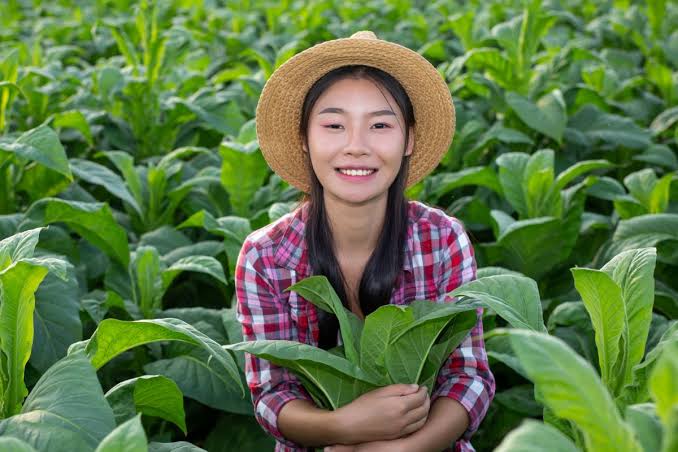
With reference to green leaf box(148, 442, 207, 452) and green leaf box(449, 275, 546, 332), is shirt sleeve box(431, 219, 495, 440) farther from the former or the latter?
green leaf box(148, 442, 207, 452)

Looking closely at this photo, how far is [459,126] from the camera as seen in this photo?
4.59 meters

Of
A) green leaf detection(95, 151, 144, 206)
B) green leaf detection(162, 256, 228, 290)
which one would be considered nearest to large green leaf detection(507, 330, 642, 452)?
green leaf detection(162, 256, 228, 290)

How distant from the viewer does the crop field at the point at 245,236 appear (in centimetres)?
184

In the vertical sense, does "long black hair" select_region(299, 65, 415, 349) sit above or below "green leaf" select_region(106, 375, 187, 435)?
above

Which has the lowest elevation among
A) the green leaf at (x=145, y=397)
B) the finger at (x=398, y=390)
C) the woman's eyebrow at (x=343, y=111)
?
the green leaf at (x=145, y=397)

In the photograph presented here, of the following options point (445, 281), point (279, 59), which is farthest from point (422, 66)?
point (279, 59)

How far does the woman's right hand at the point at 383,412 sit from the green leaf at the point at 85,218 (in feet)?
4.37

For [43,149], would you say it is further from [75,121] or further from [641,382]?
[641,382]

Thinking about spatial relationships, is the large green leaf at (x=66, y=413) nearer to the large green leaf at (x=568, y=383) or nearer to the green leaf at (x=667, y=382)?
the large green leaf at (x=568, y=383)

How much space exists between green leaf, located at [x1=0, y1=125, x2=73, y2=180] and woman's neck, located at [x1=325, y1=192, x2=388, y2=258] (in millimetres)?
1040

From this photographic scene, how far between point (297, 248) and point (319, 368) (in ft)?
1.67

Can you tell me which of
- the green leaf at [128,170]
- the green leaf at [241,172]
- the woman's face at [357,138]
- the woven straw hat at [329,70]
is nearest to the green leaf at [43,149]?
the green leaf at [128,170]

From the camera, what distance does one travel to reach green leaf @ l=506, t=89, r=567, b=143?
4.25 meters

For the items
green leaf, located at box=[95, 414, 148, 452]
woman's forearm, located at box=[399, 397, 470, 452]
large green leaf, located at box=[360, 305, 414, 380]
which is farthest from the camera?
Result: woman's forearm, located at box=[399, 397, 470, 452]
